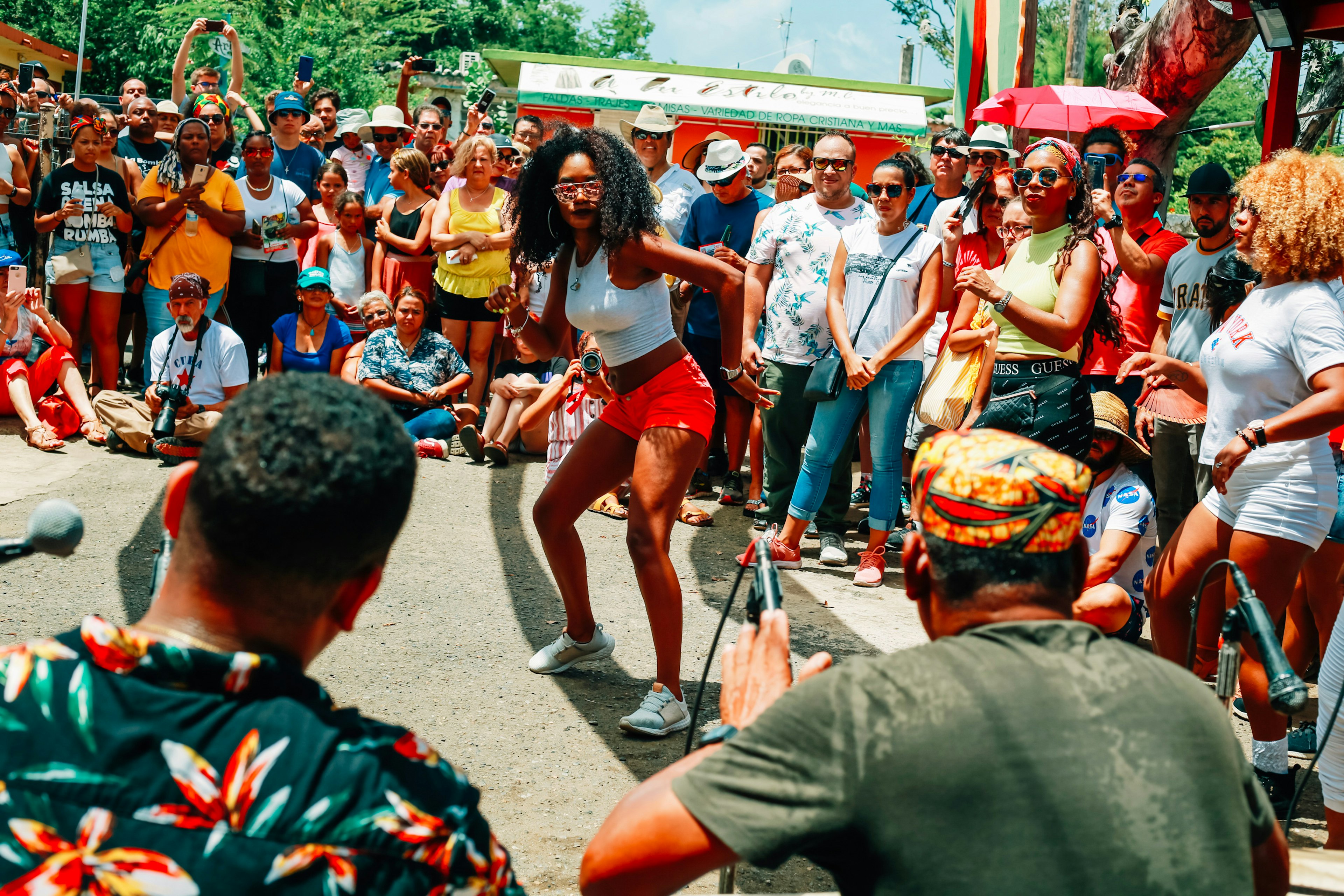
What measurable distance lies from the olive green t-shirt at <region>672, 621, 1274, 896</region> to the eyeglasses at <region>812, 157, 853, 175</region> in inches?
203

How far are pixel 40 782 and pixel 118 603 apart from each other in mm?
3965

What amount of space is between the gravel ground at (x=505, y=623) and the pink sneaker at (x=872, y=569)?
7 cm

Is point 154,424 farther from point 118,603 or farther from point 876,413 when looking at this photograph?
point 876,413

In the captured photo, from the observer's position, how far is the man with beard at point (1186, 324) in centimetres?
523

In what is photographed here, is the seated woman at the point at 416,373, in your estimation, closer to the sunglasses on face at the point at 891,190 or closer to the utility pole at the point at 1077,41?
the sunglasses on face at the point at 891,190

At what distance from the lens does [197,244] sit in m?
8.17

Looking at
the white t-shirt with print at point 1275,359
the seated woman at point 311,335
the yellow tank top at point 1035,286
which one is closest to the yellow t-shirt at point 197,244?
the seated woman at point 311,335

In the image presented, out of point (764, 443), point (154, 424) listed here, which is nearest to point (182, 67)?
point (154, 424)

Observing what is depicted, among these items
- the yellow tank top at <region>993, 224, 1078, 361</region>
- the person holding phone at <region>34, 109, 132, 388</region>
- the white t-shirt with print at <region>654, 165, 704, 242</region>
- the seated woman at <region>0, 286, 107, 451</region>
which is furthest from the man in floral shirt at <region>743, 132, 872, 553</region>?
the person holding phone at <region>34, 109, 132, 388</region>

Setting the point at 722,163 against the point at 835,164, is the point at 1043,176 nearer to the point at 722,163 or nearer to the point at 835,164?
the point at 835,164

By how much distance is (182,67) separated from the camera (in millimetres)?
9992

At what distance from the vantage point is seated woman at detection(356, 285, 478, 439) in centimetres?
791

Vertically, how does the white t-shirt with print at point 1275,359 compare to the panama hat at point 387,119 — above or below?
below

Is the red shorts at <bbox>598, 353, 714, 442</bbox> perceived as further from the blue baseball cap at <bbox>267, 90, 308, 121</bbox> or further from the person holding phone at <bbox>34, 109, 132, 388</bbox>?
the blue baseball cap at <bbox>267, 90, 308, 121</bbox>
